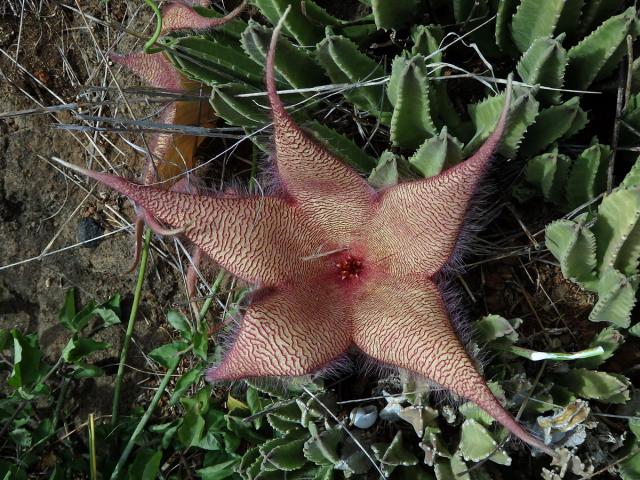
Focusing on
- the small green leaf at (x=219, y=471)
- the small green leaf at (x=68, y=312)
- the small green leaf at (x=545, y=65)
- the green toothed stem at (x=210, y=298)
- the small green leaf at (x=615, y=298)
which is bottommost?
the small green leaf at (x=219, y=471)

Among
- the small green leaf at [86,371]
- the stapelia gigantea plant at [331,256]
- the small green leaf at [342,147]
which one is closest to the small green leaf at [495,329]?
the stapelia gigantea plant at [331,256]

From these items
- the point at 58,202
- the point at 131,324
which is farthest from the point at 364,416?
the point at 58,202

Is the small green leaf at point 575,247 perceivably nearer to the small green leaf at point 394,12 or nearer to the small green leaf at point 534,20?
the small green leaf at point 534,20

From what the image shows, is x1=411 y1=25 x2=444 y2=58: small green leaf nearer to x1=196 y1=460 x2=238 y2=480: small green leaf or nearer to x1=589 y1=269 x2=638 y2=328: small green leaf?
x1=589 y1=269 x2=638 y2=328: small green leaf

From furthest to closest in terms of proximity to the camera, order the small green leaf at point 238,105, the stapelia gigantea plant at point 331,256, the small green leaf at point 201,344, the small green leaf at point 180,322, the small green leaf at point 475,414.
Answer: the small green leaf at point 180,322, the small green leaf at point 201,344, the small green leaf at point 238,105, the small green leaf at point 475,414, the stapelia gigantea plant at point 331,256

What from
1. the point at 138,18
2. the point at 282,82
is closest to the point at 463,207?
the point at 282,82

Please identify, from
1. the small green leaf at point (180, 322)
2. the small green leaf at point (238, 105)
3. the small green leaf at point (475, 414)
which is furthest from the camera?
the small green leaf at point (180, 322)

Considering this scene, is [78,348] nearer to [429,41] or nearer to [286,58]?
[286,58]
